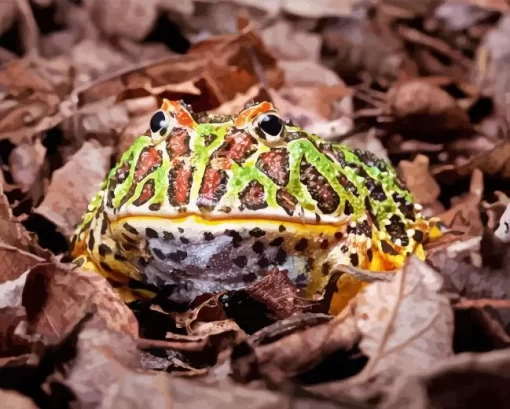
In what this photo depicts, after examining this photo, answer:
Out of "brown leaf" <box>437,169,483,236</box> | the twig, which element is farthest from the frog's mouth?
"brown leaf" <box>437,169,483,236</box>

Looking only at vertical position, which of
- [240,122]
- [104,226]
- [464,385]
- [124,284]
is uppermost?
[240,122]

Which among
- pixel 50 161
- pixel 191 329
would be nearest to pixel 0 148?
pixel 50 161

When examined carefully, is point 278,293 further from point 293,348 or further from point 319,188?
point 293,348

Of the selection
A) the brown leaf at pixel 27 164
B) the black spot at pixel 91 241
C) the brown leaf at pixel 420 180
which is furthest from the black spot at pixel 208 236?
the brown leaf at pixel 420 180

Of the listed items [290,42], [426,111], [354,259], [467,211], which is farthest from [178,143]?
[290,42]

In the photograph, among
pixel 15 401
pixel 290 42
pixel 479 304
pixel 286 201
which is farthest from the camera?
pixel 290 42

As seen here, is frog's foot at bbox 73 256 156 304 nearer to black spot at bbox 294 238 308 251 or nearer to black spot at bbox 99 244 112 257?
black spot at bbox 99 244 112 257

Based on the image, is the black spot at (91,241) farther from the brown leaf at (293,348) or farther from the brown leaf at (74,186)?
the brown leaf at (293,348)
